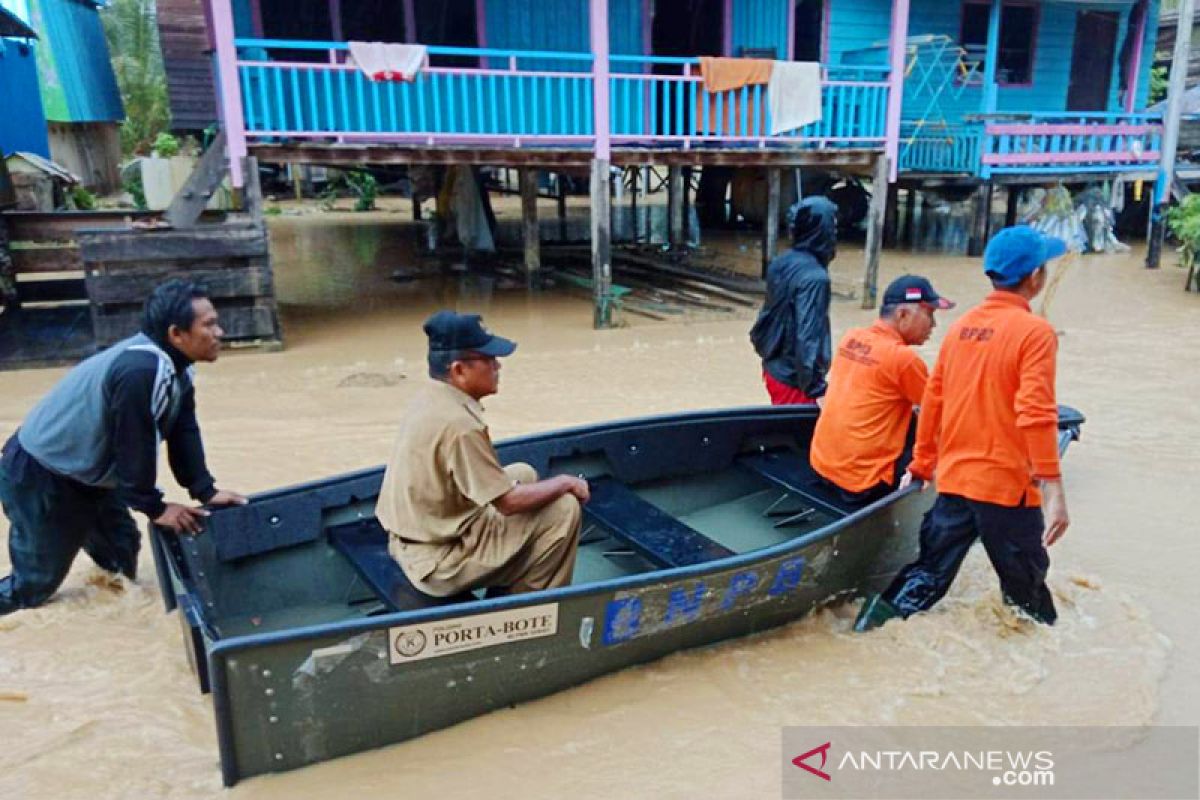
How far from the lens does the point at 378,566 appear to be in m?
3.74

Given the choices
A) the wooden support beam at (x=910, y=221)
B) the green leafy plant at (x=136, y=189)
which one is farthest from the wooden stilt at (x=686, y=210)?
the green leafy plant at (x=136, y=189)

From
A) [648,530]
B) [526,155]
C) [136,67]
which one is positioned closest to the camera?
[648,530]

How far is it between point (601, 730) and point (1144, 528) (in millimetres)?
3785

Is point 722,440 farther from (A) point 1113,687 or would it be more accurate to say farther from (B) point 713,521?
(A) point 1113,687

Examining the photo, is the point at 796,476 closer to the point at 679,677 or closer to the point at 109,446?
the point at 679,677

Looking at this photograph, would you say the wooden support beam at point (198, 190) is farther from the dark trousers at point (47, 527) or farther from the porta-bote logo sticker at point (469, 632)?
the porta-bote logo sticker at point (469, 632)

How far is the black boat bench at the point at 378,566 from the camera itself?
3.44m

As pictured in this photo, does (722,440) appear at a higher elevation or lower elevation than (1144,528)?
higher

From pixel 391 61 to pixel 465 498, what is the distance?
7.07 m

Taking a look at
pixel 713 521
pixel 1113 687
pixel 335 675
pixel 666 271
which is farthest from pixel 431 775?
pixel 666 271

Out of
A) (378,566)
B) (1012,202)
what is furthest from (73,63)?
(378,566)

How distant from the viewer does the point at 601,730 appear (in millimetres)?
3520

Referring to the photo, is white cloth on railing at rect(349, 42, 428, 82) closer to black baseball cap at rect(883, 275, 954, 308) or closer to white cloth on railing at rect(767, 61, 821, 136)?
white cloth on railing at rect(767, 61, 821, 136)

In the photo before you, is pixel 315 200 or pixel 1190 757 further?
pixel 315 200
